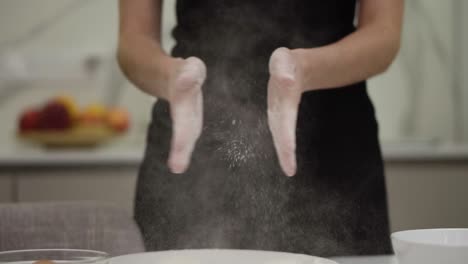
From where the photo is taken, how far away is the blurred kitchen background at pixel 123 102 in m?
0.97

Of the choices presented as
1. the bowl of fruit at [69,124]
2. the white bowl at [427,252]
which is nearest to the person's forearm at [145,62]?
the bowl of fruit at [69,124]

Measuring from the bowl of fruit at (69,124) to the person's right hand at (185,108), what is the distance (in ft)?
0.89

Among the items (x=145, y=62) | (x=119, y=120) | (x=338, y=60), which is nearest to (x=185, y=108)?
(x=145, y=62)

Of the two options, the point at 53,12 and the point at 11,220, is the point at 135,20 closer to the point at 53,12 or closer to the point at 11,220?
the point at 11,220

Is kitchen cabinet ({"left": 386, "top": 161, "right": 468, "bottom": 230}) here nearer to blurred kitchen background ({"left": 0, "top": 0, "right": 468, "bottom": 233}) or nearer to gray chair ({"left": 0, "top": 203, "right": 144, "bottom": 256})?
blurred kitchen background ({"left": 0, "top": 0, "right": 468, "bottom": 233})

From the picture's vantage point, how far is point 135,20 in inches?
34.9

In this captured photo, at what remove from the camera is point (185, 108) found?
85 cm

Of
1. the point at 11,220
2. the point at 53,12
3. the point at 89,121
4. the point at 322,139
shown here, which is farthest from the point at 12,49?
the point at 322,139

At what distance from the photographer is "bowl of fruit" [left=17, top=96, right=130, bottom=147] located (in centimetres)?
115

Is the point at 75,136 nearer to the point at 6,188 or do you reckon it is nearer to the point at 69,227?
the point at 6,188

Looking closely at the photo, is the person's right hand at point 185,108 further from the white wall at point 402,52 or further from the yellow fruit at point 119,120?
the yellow fruit at point 119,120

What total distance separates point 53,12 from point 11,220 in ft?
1.61

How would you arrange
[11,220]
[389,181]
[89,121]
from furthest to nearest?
[89,121]
[389,181]
[11,220]

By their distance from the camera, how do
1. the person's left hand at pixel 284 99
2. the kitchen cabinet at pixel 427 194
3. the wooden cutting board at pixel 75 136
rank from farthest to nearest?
the wooden cutting board at pixel 75 136 < the kitchen cabinet at pixel 427 194 < the person's left hand at pixel 284 99
